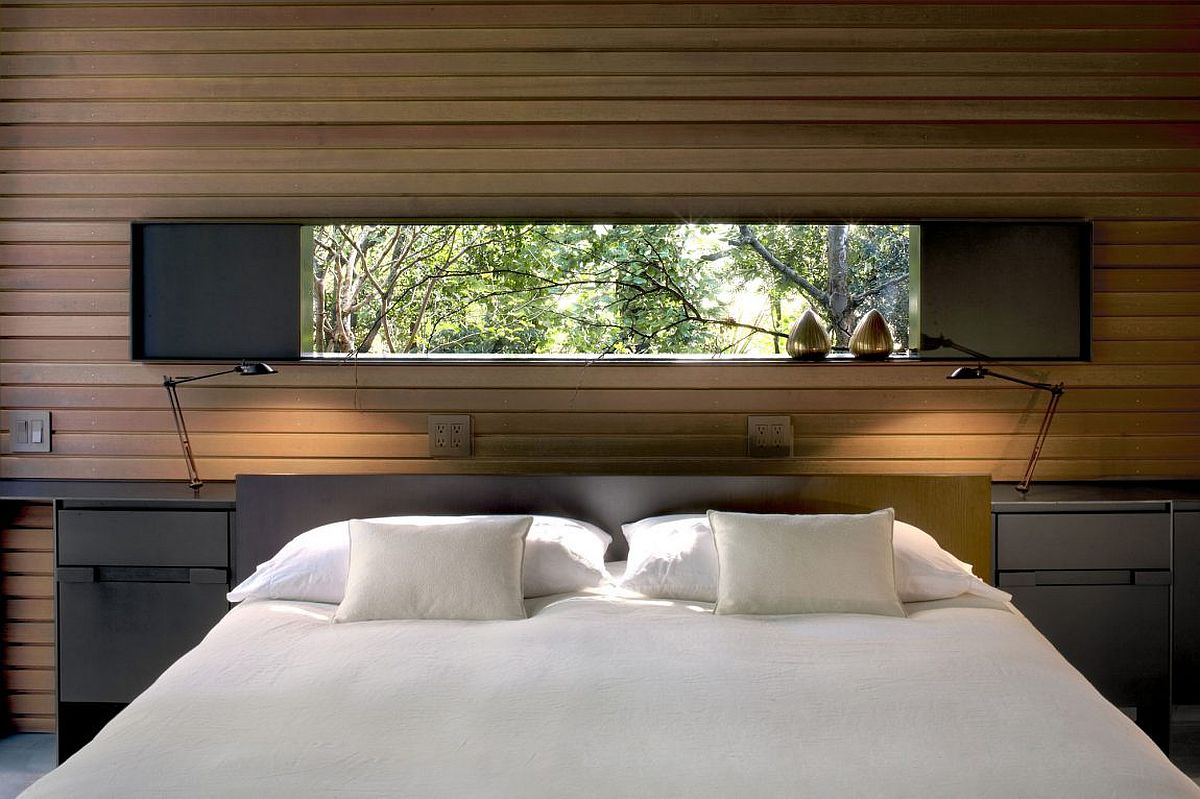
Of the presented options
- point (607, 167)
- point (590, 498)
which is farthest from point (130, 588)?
point (607, 167)

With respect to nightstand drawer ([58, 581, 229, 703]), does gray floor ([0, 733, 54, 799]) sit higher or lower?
lower

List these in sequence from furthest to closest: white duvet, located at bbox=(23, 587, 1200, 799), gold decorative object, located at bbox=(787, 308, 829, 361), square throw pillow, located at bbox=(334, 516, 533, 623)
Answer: gold decorative object, located at bbox=(787, 308, 829, 361) < square throw pillow, located at bbox=(334, 516, 533, 623) < white duvet, located at bbox=(23, 587, 1200, 799)

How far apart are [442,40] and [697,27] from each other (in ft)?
2.73

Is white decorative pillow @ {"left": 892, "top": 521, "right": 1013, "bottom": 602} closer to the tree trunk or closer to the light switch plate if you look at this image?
the tree trunk

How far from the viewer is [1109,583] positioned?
2.80m

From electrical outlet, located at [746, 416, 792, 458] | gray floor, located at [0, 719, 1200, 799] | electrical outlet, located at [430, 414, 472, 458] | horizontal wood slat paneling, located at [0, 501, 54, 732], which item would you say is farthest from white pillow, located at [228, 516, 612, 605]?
horizontal wood slat paneling, located at [0, 501, 54, 732]

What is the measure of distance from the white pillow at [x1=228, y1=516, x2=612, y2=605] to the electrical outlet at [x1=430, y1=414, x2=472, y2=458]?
1.52 ft

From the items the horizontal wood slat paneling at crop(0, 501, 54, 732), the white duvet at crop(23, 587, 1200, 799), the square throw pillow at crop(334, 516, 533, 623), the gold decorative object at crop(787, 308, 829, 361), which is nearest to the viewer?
the white duvet at crop(23, 587, 1200, 799)

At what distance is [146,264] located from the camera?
3111 millimetres

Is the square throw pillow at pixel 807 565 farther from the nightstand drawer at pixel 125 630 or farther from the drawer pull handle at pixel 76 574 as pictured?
the drawer pull handle at pixel 76 574

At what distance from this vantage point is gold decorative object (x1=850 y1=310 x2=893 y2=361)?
121 inches

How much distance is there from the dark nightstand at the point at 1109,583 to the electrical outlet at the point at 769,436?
69 cm

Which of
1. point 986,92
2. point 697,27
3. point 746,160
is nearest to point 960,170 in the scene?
point 986,92

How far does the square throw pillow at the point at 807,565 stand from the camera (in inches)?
93.7
